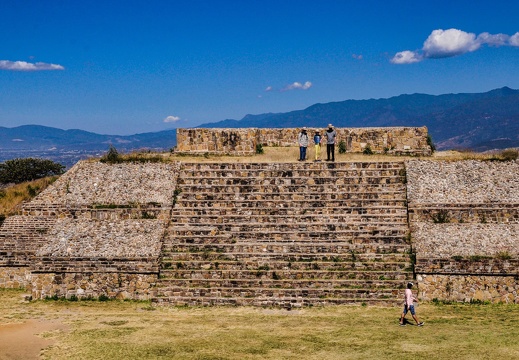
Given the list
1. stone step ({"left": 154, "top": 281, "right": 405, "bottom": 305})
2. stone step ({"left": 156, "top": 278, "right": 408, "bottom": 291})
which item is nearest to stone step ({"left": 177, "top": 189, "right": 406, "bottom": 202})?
stone step ({"left": 156, "top": 278, "right": 408, "bottom": 291})

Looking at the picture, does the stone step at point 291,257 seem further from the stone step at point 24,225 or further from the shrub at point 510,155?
the shrub at point 510,155

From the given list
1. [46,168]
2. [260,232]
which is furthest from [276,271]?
[46,168]

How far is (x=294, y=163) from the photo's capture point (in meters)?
23.5

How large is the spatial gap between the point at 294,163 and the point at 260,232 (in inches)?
169

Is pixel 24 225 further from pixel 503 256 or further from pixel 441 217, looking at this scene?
pixel 503 256

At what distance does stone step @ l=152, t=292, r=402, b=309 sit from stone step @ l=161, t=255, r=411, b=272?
1.02 metres

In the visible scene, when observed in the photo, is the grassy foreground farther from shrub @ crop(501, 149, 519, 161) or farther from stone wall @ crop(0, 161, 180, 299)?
shrub @ crop(501, 149, 519, 161)

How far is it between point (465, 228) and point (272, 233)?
6.29m

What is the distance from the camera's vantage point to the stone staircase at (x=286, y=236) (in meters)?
18.1

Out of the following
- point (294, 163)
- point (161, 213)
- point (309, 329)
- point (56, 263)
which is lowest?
point (309, 329)

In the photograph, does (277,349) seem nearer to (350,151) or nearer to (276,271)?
(276,271)

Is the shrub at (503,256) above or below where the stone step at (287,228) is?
below

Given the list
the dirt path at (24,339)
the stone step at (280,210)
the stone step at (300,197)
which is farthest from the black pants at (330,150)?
the dirt path at (24,339)

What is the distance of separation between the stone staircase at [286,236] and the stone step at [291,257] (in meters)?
0.03
